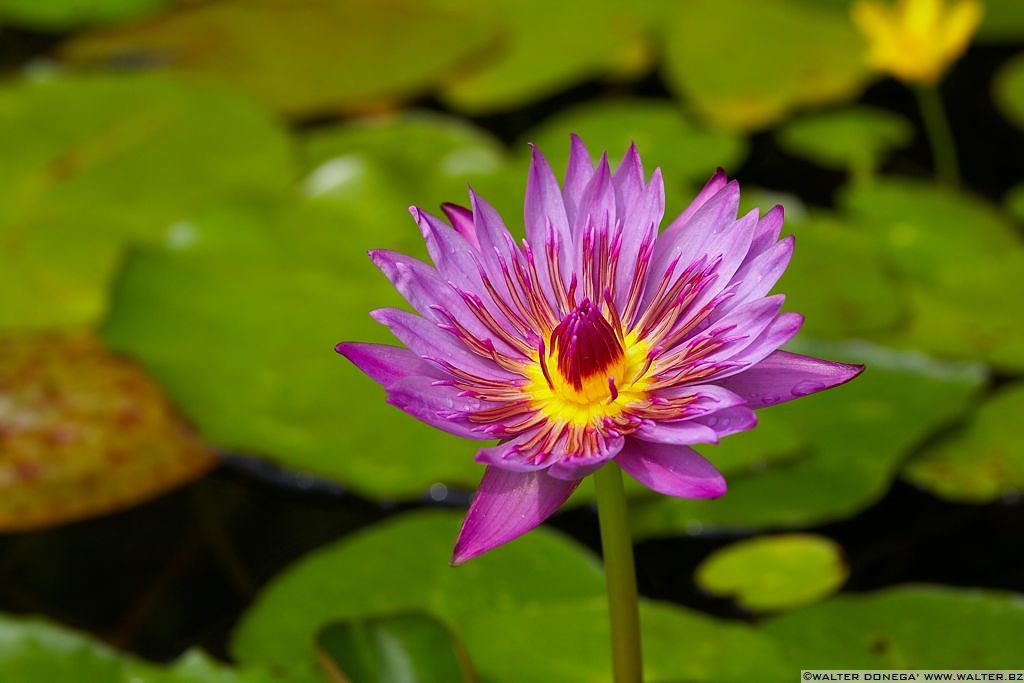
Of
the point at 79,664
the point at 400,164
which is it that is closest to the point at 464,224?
the point at 79,664

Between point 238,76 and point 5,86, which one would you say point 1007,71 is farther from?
point 5,86

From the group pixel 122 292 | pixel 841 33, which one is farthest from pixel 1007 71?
pixel 122 292

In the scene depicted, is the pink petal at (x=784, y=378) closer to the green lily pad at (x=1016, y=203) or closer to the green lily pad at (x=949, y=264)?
the green lily pad at (x=949, y=264)

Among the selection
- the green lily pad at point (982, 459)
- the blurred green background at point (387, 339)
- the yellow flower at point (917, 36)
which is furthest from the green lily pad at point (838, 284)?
the yellow flower at point (917, 36)

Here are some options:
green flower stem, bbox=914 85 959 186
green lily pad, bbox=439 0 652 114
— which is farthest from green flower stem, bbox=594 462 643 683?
green lily pad, bbox=439 0 652 114

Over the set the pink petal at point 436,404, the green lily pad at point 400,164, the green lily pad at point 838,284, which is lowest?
the green lily pad at point 400,164

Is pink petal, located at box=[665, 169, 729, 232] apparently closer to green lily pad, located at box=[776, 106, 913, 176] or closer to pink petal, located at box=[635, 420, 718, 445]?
pink petal, located at box=[635, 420, 718, 445]

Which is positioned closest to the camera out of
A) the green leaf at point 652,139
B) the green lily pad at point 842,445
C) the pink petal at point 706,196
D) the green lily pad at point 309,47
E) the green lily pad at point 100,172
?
the pink petal at point 706,196
